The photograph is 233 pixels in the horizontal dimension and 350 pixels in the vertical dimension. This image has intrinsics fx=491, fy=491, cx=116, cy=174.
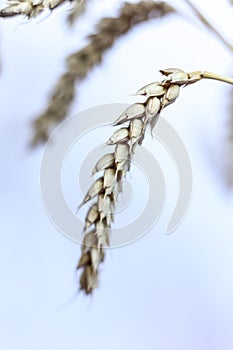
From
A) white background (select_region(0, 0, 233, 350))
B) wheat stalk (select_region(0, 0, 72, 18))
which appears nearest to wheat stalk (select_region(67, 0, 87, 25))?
white background (select_region(0, 0, 233, 350))

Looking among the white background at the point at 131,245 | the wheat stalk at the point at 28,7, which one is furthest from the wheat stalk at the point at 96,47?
the wheat stalk at the point at 28,7

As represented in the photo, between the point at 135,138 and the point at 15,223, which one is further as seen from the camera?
the point at 15,223

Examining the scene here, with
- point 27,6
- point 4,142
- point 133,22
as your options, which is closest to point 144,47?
point 133,22

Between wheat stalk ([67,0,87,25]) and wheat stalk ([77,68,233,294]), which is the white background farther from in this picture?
wheat stalk ([77,68,233,294])

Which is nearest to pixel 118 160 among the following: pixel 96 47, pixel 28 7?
pixel 28 7

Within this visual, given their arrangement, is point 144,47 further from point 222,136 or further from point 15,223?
point 15,223

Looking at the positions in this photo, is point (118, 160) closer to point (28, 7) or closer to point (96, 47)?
point (28, 7)
